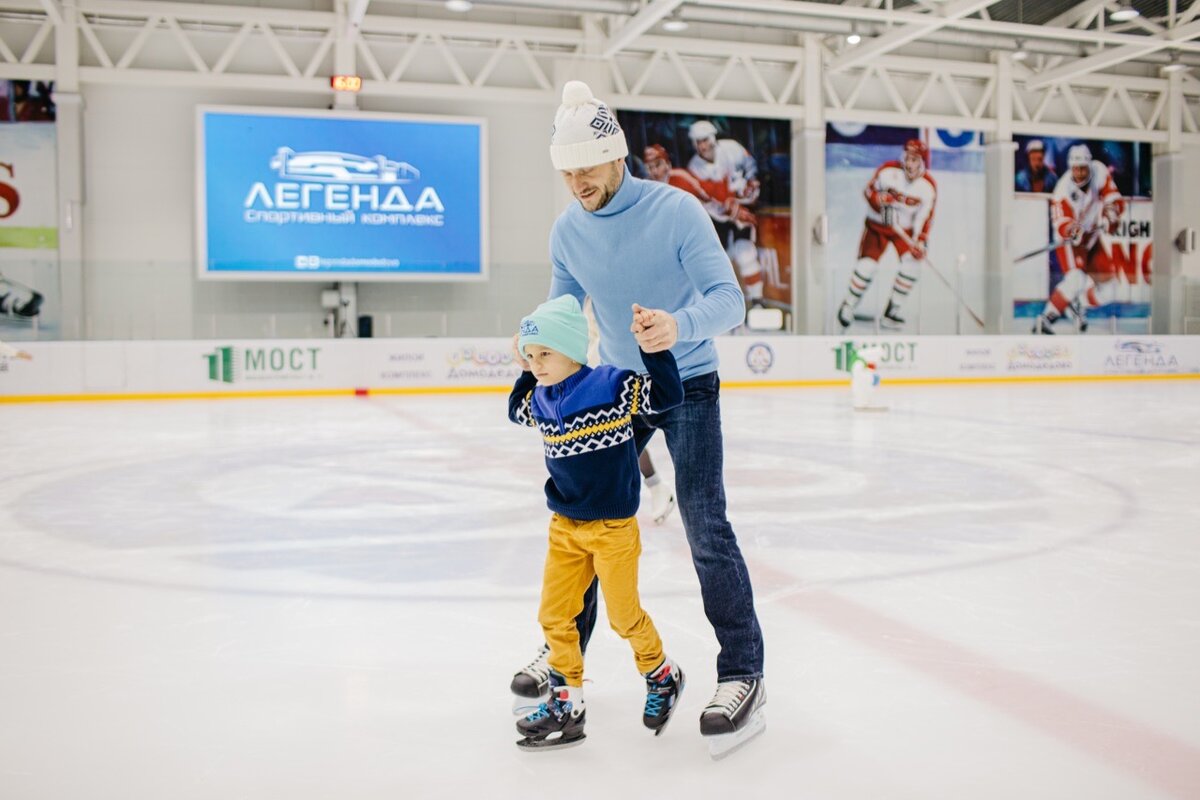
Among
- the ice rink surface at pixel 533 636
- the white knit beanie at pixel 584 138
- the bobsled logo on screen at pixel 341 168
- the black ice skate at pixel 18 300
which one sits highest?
the bobsled logo on screen at pixel 341 168

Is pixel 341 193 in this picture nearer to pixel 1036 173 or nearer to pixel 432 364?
pixel 432 364

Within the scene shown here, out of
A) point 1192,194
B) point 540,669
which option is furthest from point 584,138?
point 1192,194

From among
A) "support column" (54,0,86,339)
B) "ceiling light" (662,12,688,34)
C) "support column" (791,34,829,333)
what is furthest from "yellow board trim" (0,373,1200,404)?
"ceiling light" (662,12,688,34)

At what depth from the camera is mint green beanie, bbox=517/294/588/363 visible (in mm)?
2016

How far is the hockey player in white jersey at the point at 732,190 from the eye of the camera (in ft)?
59.2

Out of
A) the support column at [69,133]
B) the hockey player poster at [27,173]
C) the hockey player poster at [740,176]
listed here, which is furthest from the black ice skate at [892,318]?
the hockey player poster at [27,173]

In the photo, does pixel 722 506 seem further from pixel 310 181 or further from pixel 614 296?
pixel 310 181

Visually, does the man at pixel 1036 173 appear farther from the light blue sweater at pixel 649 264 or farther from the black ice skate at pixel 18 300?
the light blue sweater at pixel 649 264

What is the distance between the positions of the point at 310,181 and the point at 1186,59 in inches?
624

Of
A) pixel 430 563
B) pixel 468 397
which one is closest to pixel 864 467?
pixel 430 563

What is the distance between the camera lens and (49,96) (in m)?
15.1

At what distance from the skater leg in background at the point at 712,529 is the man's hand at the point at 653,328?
31cm

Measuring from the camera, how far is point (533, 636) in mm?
2822

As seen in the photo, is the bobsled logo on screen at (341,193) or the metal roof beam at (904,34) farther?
the bobsled logo on screen at (341,193)
